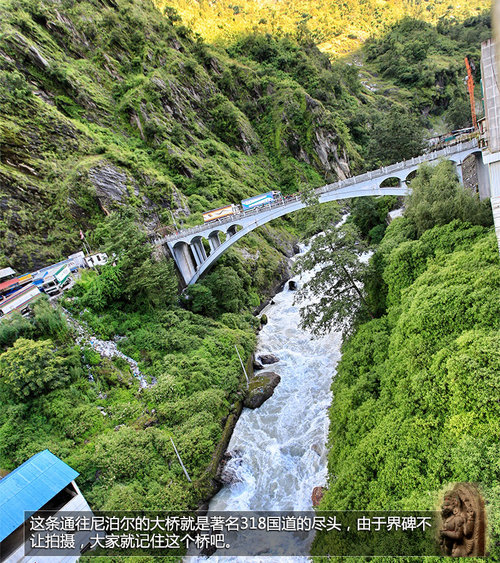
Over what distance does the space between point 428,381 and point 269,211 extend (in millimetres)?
19318

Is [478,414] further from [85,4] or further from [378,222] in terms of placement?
[85,4]

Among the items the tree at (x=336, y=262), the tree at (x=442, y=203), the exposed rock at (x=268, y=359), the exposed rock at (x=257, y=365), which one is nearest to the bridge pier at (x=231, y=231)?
the exposed rock at (x=268, y=359)

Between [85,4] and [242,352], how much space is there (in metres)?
59.4

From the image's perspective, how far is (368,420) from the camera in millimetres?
11297

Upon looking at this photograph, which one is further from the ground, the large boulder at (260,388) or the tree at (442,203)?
the tree at (442,203)

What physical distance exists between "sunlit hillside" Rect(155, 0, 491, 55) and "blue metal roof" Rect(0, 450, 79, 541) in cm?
10701

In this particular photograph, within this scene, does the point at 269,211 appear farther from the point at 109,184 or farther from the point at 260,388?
the point at 109,184

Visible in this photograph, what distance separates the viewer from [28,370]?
14305mm

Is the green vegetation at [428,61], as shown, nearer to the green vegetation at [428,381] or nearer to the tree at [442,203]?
the tree at [442,203]

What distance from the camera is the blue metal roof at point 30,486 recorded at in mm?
10227

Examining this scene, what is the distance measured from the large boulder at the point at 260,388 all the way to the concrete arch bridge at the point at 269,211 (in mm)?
12135

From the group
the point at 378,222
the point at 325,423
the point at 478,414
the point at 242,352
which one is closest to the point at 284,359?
the point at 242,352

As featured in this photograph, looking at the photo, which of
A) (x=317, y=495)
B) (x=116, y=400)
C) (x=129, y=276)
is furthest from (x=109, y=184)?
(x=317, y=495)

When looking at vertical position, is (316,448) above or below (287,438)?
below
